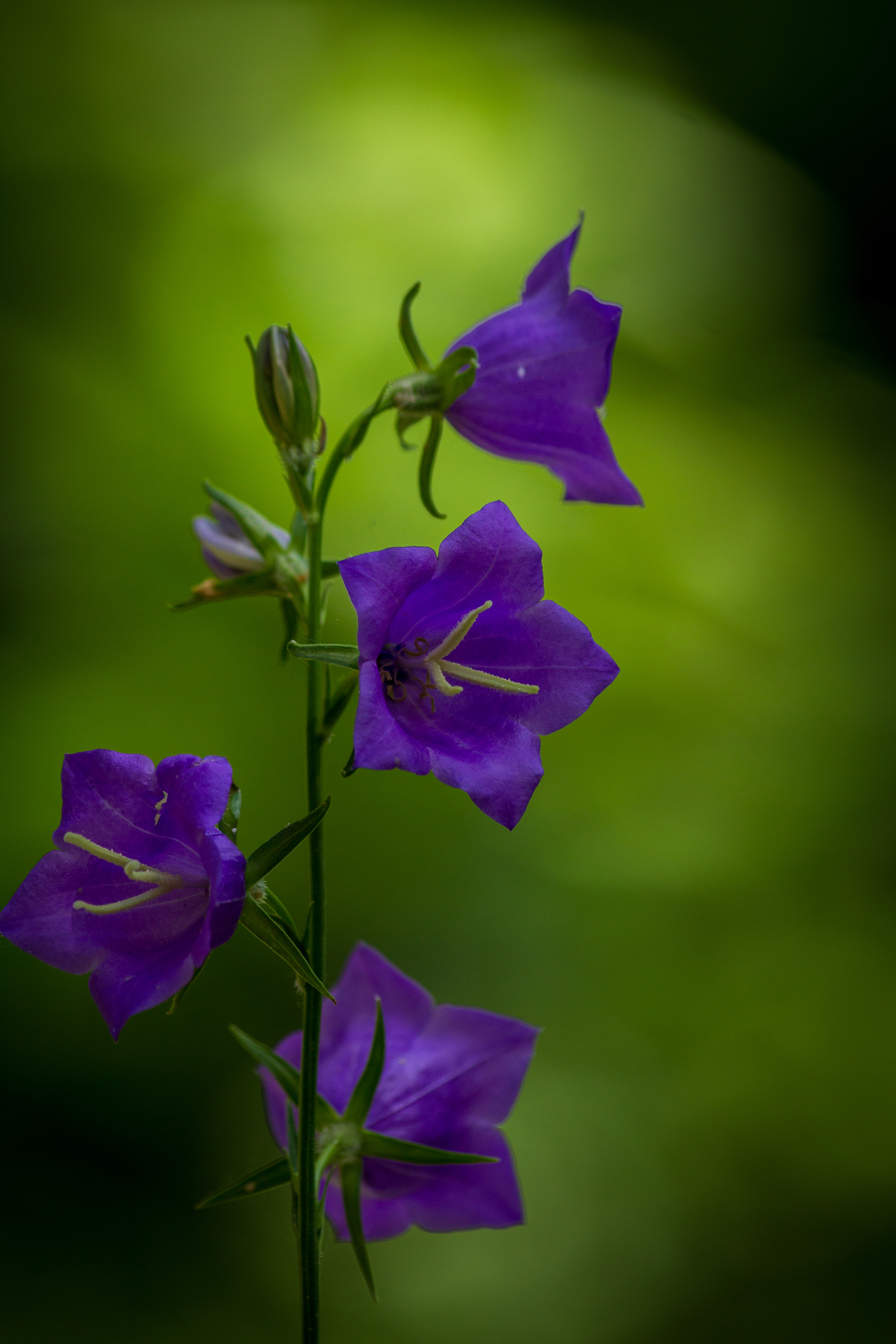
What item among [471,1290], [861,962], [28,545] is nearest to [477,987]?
[471,1290]

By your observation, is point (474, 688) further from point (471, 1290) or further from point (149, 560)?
point (471, 1290)

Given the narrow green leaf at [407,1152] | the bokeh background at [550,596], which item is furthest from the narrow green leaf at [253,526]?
the bokeh background at [550,596]

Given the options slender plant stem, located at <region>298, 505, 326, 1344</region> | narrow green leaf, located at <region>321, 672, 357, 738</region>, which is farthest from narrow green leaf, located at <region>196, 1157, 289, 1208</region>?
narrow green leaf, located at <region>321, 672, 357, 738</region>

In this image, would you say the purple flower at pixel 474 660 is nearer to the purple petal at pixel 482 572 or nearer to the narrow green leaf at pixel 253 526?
the purple petal at pixel 482 572

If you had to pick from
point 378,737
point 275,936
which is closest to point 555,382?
point 378,737

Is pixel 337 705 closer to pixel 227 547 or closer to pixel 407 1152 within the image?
pixel 227 547

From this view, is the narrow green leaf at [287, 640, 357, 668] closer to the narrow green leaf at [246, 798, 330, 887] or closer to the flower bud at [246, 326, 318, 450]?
the narrow green leaf at [246, 798, 330, 887]
